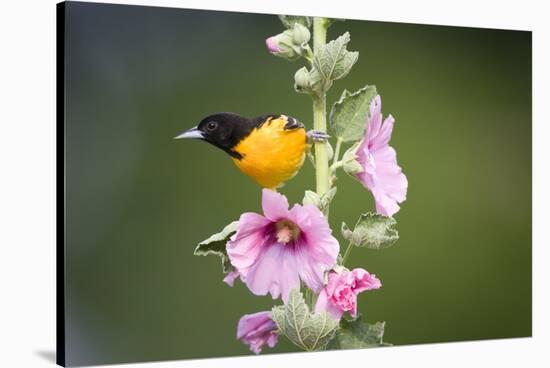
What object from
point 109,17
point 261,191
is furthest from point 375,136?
point 109,17

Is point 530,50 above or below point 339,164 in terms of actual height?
above

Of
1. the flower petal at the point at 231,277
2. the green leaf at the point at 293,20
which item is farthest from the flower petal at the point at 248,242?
the green leaf at the point at 293,20

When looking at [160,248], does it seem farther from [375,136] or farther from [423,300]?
[423,300]

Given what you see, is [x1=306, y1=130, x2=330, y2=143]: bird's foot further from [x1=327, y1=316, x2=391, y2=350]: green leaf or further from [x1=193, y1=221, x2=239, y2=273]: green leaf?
[x1=327, y1=316, x2=391, y2=350]: green leaf

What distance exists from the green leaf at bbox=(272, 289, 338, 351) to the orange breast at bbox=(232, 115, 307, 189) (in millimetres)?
467

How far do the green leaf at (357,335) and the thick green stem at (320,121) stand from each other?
0.57m

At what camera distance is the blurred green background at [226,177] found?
144 inches

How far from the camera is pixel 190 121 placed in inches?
150

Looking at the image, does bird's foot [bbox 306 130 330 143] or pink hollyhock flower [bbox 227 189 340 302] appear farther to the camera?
bird's foot [bbox 306 130 330 143]

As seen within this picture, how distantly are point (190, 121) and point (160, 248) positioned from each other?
1.63 ft

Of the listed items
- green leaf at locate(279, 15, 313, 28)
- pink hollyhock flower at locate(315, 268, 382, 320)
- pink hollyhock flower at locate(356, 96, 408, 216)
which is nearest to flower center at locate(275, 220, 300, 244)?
pink hollyhock flower at locate(315, 268, 382, 320)

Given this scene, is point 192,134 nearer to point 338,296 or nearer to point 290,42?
point 290,42

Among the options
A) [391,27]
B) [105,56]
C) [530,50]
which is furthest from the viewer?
[530,50]

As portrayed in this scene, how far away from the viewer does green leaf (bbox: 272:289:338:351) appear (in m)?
3.70
